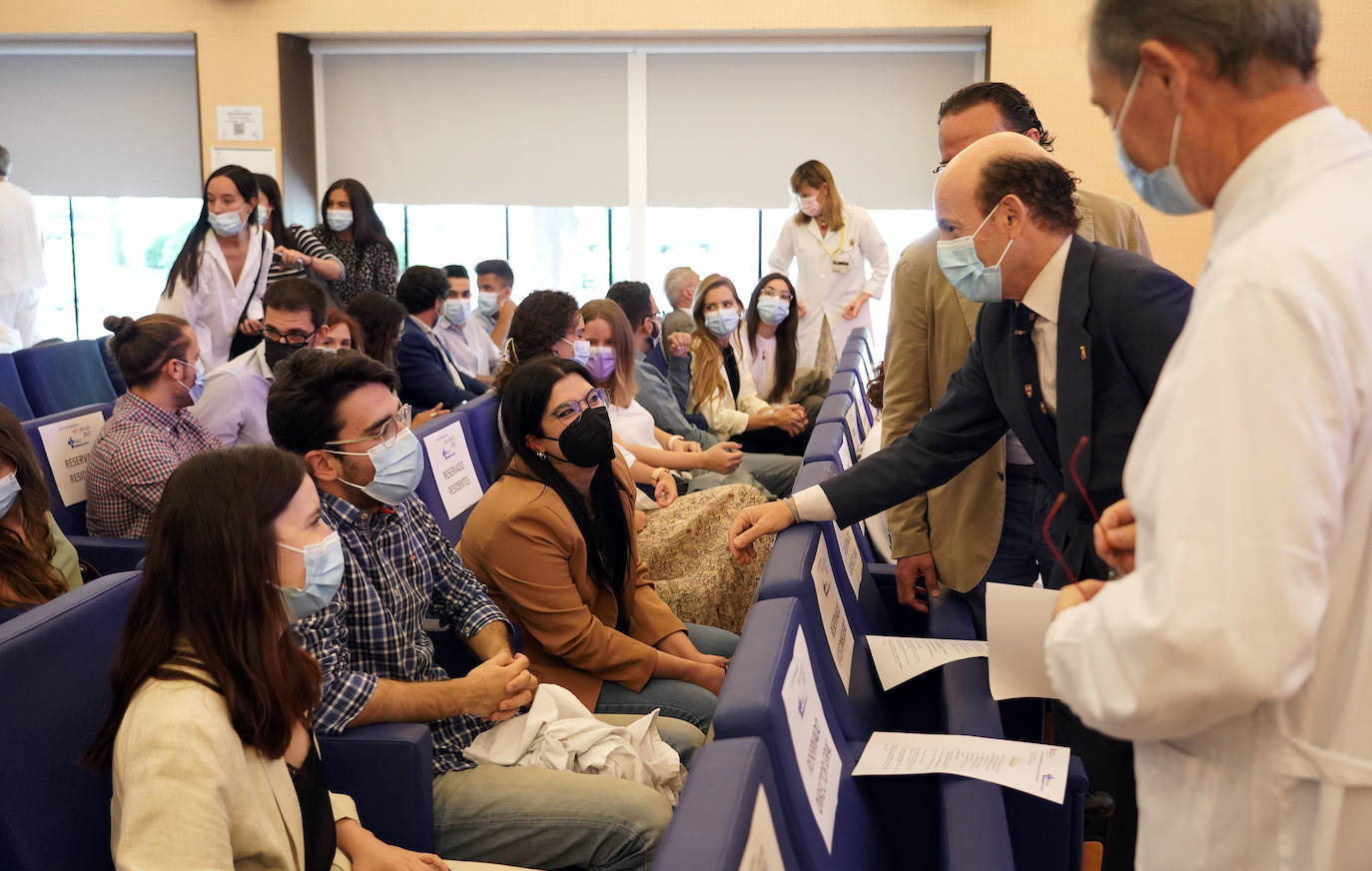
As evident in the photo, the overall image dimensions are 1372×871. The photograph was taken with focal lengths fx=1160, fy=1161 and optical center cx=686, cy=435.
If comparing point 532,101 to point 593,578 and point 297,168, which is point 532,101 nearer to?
point 297,168

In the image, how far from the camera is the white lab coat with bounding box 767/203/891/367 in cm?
688

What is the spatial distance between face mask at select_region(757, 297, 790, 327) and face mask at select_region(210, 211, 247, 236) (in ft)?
7.76

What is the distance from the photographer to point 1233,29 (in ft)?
2.92

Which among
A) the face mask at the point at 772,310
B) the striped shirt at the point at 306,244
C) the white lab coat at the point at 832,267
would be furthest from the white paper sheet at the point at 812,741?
the white lab coat at the point at 832,267

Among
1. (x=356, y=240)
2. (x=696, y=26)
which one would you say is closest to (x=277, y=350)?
(x=356, y=240)

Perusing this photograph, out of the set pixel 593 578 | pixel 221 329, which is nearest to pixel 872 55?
pixel 221 329

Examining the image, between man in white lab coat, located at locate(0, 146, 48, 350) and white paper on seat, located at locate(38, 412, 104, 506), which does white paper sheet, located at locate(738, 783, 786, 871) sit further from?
man in white lab coat, located at locate(0, 146, 48, 350)

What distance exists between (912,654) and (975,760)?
45 cm

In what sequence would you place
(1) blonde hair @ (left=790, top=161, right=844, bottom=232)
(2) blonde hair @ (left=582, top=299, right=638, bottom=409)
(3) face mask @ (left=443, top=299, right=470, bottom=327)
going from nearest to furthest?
1. (2) blonde hair @ (left=582, top=299, right=638, bottom=409)
2. (3) face mask @ (left=443, top=299, right=470, bottom=327)
3. (1) blonde hair @ (left=790, top=161, right=844, bottom=232)

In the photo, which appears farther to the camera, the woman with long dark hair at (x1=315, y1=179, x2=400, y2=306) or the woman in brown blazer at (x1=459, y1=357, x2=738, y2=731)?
the woman with long dark hair at (x1=315, y1=179, x2=400, y2=306)

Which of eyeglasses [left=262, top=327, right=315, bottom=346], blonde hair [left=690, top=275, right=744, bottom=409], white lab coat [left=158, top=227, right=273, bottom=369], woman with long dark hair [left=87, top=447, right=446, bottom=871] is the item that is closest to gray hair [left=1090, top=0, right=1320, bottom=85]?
woman with long dark hair [left=87, top=447, right=446, bottom=871]

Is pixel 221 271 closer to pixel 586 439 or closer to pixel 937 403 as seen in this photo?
pixel 586 439

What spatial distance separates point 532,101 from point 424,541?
644 centimetres

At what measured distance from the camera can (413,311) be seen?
5.43 metres
